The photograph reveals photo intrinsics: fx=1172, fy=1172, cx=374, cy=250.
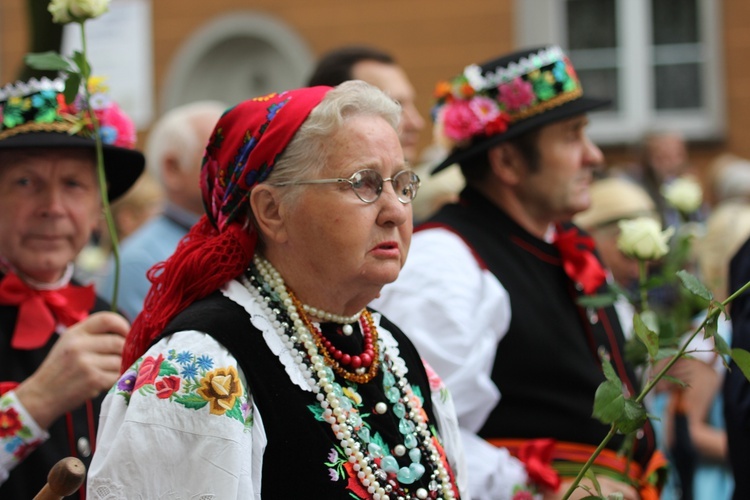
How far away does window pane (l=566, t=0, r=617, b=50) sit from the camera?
11.4m

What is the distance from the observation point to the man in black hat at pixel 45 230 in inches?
120

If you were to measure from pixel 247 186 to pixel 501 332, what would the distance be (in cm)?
127

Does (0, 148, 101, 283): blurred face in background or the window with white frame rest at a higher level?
(0, 148, 101, 283): blurred face in background

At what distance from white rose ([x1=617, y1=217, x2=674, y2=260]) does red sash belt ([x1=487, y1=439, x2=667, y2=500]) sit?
1.93 feet

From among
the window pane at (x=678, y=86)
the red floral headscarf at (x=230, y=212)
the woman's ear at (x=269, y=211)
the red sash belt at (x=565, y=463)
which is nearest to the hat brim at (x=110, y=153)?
the red floral headscarf at (x=230, y=212)

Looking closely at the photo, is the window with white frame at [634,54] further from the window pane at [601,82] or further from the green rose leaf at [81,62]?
the green rose leaf at [81,62]

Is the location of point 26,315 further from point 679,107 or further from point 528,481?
point 679,107

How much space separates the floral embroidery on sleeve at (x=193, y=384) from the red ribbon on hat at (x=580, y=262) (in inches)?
69.2

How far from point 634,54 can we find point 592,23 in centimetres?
50

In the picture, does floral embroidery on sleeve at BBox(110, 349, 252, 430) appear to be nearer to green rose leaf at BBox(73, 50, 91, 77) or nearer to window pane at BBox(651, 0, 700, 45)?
green rose leaf at BBox(73, 50, 91, 77)

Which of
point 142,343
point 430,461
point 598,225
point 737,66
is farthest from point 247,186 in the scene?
point 737,66

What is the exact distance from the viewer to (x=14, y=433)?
2.79 m

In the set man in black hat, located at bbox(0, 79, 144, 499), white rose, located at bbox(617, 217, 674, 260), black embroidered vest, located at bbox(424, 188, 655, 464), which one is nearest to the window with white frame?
black embroidered vest, located at bbox(424, 188, 655, 464)

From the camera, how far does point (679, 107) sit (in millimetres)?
11234
